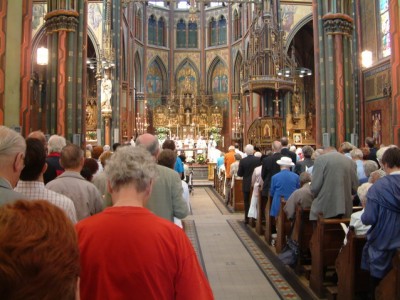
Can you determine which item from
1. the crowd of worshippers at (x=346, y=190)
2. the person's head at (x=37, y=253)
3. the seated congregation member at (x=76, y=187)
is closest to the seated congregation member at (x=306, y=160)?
the crowd of worshippers at (x=346, y=190)

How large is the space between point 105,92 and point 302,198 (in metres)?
17.4

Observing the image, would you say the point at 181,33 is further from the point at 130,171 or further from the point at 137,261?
the point at 137,261

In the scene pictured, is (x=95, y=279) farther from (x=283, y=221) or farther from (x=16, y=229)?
(x=283, y=221)

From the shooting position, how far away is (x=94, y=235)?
79.1 inches

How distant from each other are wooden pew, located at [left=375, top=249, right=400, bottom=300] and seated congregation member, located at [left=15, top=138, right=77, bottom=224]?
284 cm

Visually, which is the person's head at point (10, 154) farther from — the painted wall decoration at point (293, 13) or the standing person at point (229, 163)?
the painted wall decoration at point (293, 13)

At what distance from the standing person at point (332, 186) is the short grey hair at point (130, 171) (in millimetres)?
4210

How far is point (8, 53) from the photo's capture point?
8164 millimetres

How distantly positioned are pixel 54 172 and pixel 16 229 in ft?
14.8

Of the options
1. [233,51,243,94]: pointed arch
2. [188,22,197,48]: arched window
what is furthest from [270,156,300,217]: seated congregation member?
[188,22,197,48]: arched window

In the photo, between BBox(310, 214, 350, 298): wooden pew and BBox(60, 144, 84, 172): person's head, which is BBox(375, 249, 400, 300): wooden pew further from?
BBox(60, 144, 84, 172): person's head

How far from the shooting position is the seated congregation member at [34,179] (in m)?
3.11

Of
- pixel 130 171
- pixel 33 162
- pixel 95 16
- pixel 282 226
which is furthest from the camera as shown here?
pixel 95 16

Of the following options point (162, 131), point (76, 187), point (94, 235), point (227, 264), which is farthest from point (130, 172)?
point (162, 131)
